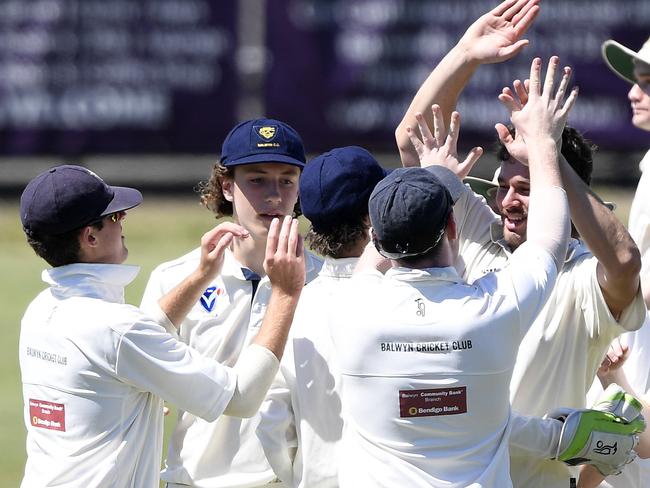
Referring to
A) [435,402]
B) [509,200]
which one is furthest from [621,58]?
[435,402]

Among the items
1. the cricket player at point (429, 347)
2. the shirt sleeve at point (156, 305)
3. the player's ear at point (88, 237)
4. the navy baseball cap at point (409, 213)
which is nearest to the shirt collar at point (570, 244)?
the cricket player at point (429, 347)

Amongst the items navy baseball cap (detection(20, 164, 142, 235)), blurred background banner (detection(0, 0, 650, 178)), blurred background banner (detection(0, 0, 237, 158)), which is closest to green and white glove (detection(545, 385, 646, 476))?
navy baseball cap (detection(20, 164, 142, 235))

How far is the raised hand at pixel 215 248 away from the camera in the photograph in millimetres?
4793

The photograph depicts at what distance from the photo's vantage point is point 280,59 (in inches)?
786

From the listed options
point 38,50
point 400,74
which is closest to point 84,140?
point 38,50

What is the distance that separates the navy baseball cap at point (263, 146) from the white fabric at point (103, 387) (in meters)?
1.01

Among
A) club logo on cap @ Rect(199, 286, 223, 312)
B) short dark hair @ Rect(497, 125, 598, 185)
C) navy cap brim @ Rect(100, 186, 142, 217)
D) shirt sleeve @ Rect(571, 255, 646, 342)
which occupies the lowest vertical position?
club logo on cap @ Rect(199, 286, 223, 312)

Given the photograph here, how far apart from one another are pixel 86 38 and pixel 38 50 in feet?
2.48

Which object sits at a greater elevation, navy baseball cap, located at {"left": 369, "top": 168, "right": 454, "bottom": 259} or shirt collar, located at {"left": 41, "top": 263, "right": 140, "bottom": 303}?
navy baseball cap, located at {"left": 369, "top": 168, "right": 454, "bottom": 259}

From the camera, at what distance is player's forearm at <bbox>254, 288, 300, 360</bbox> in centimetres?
→ 448

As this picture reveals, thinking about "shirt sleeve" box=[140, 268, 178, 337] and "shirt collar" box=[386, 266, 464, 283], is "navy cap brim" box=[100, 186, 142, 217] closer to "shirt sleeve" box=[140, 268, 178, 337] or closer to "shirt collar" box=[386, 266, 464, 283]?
"shirt sleeve" box=[140, 268, 178, 337]

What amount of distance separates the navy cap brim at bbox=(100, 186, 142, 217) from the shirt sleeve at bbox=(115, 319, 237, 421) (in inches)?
18.0

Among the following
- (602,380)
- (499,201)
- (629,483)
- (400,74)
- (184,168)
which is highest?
(499,201)

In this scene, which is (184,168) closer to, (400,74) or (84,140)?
(84,140)
